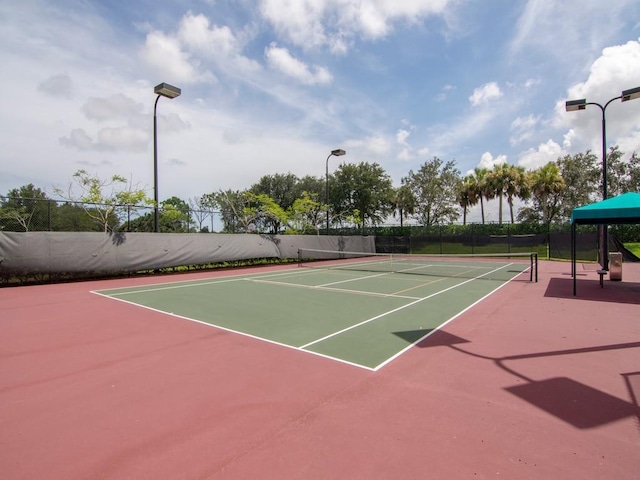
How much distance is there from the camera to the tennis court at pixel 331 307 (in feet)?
18.6

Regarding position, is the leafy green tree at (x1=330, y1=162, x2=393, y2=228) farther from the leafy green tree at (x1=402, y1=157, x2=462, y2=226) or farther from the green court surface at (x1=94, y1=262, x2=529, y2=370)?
the green court surface at (x1=94, y1=262, x2=529, y2=370)

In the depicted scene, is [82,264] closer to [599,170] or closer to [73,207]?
[73,207]

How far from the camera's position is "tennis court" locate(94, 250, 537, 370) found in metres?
5.67

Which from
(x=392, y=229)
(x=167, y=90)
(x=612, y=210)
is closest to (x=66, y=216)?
(x=167, y=90)

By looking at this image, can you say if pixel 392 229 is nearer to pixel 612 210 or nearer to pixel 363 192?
pixel 363 192

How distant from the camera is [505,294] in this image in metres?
10.4

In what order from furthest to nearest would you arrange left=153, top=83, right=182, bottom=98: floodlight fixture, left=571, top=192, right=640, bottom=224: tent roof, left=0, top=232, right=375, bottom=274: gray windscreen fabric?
left=153, top=83, right=182, bottom=98: floodlight fixture < left=0, top=232, right=375, bottom=274: gray windscreen fabric < left=571, top=192, right=640, bottom=224: tent roof

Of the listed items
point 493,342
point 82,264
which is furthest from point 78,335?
point 82,264

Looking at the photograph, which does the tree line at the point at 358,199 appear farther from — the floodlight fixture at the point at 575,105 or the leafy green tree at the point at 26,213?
the floodlight fixture at the point at 575,105

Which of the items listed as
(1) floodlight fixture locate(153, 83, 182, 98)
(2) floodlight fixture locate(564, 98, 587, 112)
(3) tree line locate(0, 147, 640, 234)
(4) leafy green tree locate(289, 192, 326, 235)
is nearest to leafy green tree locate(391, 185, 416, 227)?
(3) tree line locate(0, 147, 640, 234)

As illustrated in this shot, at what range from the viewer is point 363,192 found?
43344 millimetres

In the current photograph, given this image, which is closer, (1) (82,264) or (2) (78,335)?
(2) (78,335)

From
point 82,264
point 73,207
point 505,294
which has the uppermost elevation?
point 73,207

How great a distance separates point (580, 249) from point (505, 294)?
685 inches
